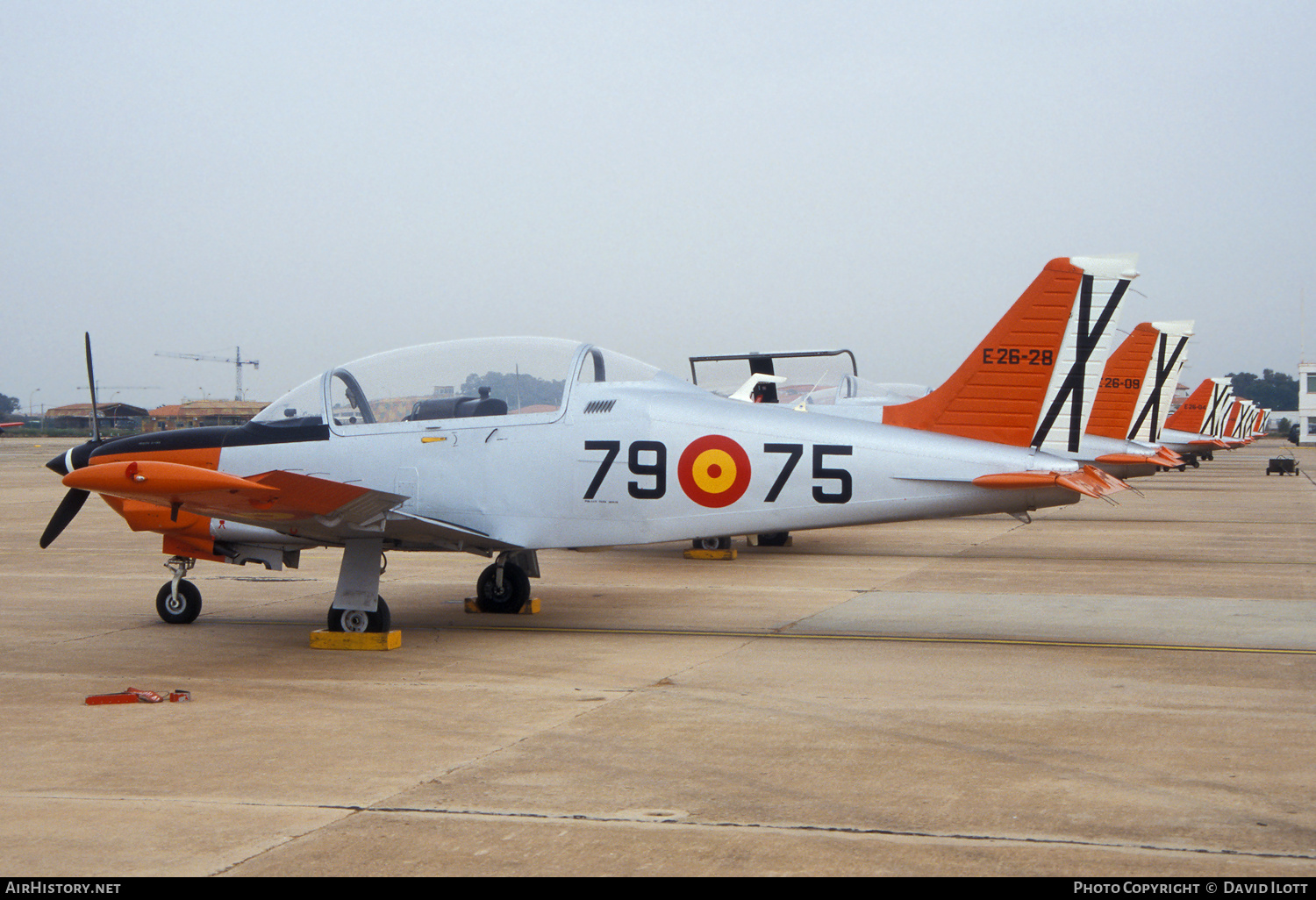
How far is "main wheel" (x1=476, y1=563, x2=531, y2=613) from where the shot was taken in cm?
1078

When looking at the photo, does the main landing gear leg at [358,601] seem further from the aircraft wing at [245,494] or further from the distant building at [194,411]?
the distant building at [194,411]

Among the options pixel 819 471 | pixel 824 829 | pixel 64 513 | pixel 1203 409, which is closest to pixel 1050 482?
pixel 819 471

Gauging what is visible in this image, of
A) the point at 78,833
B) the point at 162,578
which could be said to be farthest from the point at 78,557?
the point at 78,833

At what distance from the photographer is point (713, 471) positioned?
9.24 metres

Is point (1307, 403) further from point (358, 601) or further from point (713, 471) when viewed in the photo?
point (358, 601)

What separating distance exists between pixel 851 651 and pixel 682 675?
1.66m

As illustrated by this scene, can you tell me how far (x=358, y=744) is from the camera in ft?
19.6

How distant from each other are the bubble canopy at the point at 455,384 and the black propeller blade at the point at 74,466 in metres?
1.64

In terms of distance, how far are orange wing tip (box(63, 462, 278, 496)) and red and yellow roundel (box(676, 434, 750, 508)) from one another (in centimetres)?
354

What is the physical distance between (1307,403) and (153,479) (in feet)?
436

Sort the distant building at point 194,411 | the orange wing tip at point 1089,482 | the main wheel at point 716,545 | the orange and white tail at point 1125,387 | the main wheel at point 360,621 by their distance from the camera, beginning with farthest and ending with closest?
the distant building at point 194,411 → the orange and white tail at point 1125,387 → the main wheel at point 716,545 → the main wheel at point 360,621 → the orange wing tip at point 1089,482

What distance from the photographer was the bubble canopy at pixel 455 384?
9.70 meters

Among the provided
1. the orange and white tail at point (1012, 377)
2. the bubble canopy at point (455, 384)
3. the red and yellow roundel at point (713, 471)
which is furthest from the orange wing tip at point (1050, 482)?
the bubble canopy at point (455, 384)

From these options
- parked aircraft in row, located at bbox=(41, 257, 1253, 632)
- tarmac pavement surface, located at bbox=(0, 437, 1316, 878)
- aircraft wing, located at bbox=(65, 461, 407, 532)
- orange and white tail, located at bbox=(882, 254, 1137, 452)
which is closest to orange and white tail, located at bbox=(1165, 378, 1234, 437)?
tarmac pavement surface, located at bbox=(0, 437, 1316, 878)
